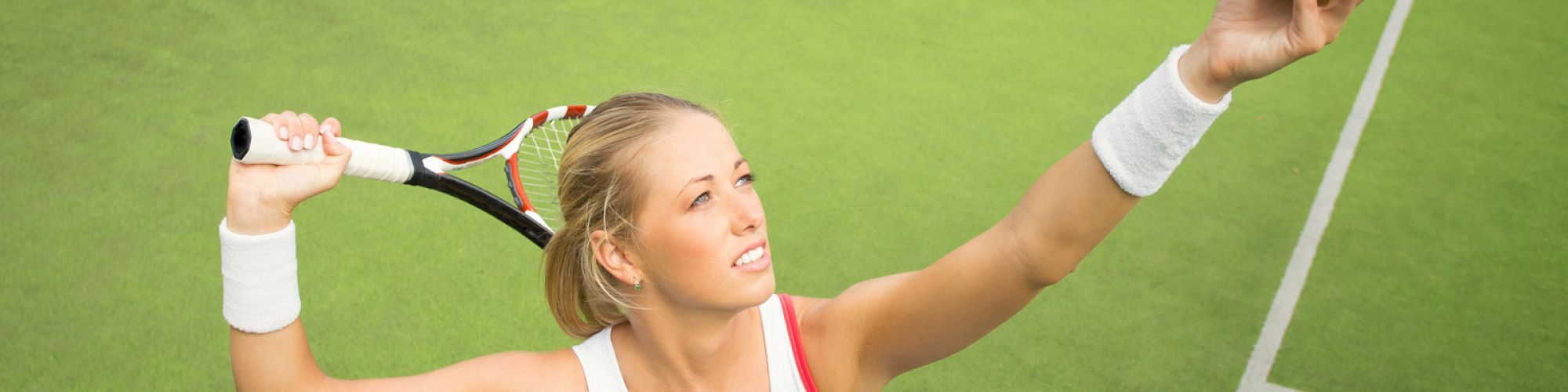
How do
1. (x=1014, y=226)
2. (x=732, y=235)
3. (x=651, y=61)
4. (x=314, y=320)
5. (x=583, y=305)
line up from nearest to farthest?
1. (x=1014, y=226)
2. (x=732, y=235)
3. (x=583, y=305)
4. (x=314, y=320)
5. (x=651, y=61)

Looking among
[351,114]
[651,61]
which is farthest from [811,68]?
[351,114]

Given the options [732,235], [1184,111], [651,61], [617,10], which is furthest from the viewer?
[617,10]

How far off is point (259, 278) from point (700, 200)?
2.05ft

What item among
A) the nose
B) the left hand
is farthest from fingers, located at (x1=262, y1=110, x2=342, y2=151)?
the left hand

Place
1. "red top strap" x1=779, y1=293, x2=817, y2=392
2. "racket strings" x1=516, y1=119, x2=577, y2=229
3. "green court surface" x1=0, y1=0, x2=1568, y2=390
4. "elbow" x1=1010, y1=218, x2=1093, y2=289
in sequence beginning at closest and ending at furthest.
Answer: "elbow" x1=1010, y1=218, x2=1093, y2=289 → "red top strap" x1=779, y1=293, x2=817, y2=392 → "racket strings" x1=516, y1=119, x2=577, y2=229 → "green court surface" x1=0, y1=0, x2=1568, y2=390

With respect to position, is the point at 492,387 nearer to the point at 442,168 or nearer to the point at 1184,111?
the point at 442,168

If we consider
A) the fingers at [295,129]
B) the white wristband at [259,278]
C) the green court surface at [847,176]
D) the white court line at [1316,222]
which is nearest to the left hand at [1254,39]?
the fingers at [295,129]

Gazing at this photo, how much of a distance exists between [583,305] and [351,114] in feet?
9.92

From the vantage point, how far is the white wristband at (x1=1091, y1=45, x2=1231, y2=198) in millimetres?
1541

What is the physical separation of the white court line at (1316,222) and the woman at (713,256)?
2330 mm

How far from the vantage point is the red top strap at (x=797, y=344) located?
2.18m

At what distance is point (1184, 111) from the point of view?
154cm

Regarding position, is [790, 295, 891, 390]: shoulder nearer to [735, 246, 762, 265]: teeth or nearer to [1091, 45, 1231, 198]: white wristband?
[735, 246, 762, 265]: teeth

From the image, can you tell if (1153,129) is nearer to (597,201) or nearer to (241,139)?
(597,201)
